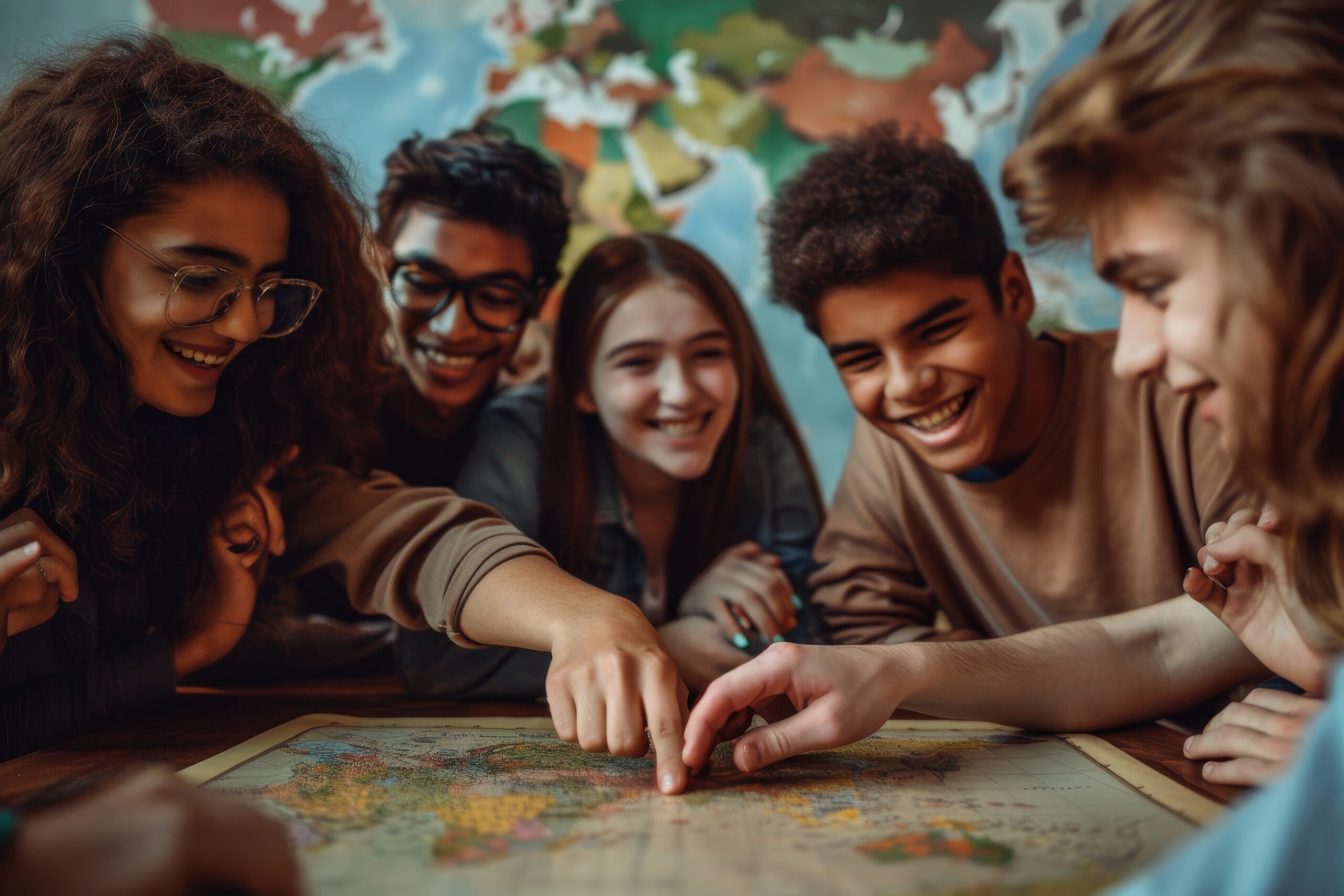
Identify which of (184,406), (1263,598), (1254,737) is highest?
(184,406)

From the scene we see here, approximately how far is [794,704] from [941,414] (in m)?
0.54

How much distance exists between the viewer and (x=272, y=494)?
1.21 meters

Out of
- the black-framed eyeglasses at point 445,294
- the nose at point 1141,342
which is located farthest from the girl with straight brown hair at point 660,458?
the nose at point 1141,342

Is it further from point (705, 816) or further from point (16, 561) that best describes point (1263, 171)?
point (16, 561)

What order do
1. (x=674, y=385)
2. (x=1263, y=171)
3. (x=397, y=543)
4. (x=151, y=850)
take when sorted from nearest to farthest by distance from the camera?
(x=151, y=850) < (x=1263, y=171) < (x=397, y=543) < (x=674, y=385)

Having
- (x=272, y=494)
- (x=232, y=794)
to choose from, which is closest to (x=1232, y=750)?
(x=232, y=794)

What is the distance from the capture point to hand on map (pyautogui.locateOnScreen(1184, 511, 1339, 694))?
812 mm

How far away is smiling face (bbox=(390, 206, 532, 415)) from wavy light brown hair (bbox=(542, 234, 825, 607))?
102mm

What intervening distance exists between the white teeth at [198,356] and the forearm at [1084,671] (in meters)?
0.80

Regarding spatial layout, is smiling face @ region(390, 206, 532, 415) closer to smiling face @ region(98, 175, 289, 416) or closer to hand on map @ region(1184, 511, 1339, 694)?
smiling face @ region(98, 175, 289, 416)

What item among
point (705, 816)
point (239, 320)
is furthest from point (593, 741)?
point (239, 320)

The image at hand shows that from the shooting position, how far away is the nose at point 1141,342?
731 millimetres

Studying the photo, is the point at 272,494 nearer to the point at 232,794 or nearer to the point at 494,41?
the point at 232,794

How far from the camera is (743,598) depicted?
1363 mm
